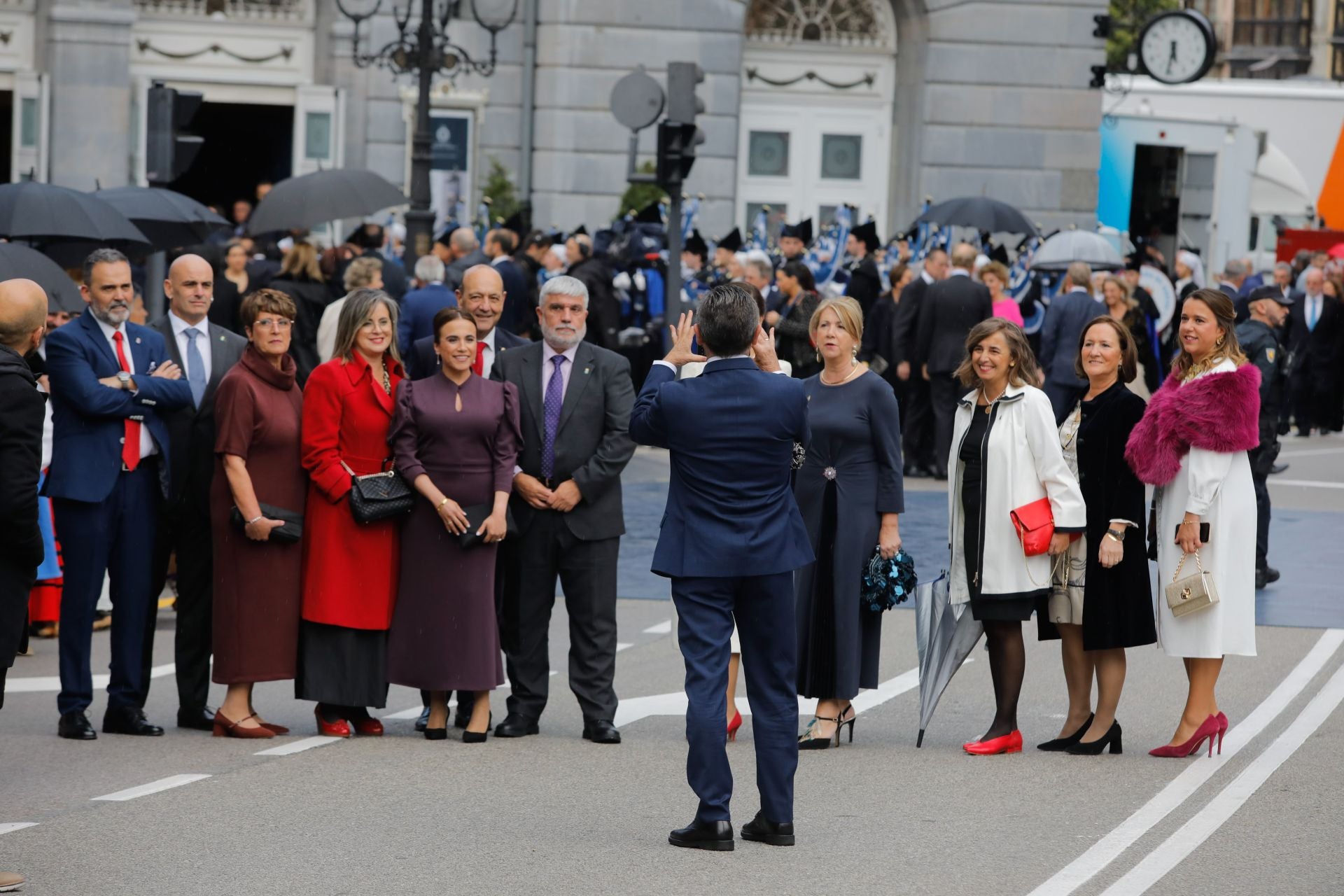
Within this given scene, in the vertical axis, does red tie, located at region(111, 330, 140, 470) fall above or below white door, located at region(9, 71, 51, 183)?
below

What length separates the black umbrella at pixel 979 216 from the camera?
23.5m

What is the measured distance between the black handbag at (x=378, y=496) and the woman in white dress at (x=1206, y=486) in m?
3.06

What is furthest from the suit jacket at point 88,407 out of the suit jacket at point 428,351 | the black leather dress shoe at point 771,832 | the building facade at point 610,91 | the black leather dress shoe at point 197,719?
the building facade at point 610,91

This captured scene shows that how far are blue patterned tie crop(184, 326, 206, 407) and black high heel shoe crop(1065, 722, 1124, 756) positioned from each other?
4.17 meters

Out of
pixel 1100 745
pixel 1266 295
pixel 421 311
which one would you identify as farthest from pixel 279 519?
pixel 1266 295

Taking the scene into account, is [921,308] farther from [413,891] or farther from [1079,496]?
[413,891]

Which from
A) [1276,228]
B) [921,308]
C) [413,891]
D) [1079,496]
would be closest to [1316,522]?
[921,308]

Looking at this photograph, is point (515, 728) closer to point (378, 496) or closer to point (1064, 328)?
point (378, 496)

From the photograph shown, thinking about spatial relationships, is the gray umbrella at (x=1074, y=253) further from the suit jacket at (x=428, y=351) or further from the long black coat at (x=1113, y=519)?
the long black coat at (x=1113, y=519)

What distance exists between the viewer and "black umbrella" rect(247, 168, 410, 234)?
15.0 meters

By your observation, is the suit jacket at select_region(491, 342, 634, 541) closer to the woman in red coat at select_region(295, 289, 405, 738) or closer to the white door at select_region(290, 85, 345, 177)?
the woman in red coat at select_region(295, 289, 405, 738)

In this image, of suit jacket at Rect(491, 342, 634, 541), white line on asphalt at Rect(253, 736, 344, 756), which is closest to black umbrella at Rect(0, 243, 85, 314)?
suit jacket at Rect(491, 342, 634, 541)

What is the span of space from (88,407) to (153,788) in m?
1.77

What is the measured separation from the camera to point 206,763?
329 inches
